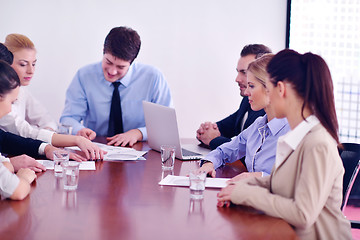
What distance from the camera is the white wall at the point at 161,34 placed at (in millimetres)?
4547

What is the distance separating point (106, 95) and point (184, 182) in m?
1.67

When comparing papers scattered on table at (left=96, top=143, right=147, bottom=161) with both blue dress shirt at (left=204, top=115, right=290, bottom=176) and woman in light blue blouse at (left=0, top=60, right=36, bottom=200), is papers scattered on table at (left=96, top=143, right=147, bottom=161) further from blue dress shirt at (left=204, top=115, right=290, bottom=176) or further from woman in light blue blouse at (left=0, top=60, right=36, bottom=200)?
woman in light blue blouse at (left=0, top=60, right=36, bottom=200)

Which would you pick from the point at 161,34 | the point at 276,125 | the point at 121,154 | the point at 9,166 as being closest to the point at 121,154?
the point at 121,154

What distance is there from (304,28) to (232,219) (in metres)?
3.49

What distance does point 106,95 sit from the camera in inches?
139

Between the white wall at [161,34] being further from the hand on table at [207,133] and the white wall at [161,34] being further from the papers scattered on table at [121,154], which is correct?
the papers scattered on table at [121,154]

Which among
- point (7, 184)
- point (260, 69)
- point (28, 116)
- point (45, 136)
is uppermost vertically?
point (260, 69)

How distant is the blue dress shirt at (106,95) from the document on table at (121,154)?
69 cm

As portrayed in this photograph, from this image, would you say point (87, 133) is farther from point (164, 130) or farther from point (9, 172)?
point (9, 172)

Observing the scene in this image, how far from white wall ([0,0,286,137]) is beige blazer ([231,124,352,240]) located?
3.06 m

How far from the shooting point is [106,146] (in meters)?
2.87

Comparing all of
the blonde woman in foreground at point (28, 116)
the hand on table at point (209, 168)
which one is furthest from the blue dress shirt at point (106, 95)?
the hand on table at point (209, 168)

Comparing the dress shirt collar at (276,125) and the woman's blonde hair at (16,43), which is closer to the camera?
the dress shirt collar at (276,125)

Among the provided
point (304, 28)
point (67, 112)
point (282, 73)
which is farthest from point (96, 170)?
point (304, 28)
